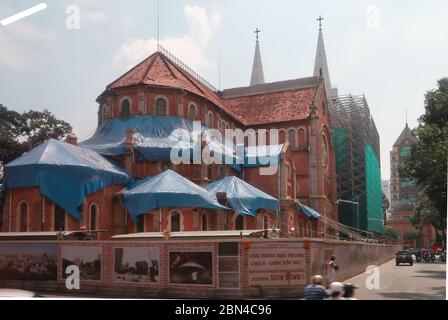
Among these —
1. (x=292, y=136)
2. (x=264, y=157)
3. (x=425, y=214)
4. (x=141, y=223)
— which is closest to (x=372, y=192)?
(x=425, y=214)

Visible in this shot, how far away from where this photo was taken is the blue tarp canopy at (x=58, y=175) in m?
27.5

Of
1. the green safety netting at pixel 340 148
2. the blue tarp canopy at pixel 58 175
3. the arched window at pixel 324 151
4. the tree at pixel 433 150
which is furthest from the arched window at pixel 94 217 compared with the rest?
the green safety netting at pixel 340 148

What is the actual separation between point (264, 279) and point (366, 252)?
18.3 m

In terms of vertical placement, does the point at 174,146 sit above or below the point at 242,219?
above

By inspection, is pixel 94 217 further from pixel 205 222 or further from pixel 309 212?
pixel 309 212

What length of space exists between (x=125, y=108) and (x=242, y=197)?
1238 centimetres

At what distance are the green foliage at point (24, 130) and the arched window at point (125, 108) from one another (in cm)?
832

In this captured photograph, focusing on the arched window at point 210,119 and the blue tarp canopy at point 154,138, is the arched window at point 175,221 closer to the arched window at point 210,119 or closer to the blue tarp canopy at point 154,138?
the blue tarp canopy at point 154,138

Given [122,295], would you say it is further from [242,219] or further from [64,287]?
[242,219]

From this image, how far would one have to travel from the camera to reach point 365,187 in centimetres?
5791

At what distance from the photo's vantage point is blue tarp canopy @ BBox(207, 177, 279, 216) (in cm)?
3194

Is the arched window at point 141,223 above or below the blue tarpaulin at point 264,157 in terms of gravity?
below
